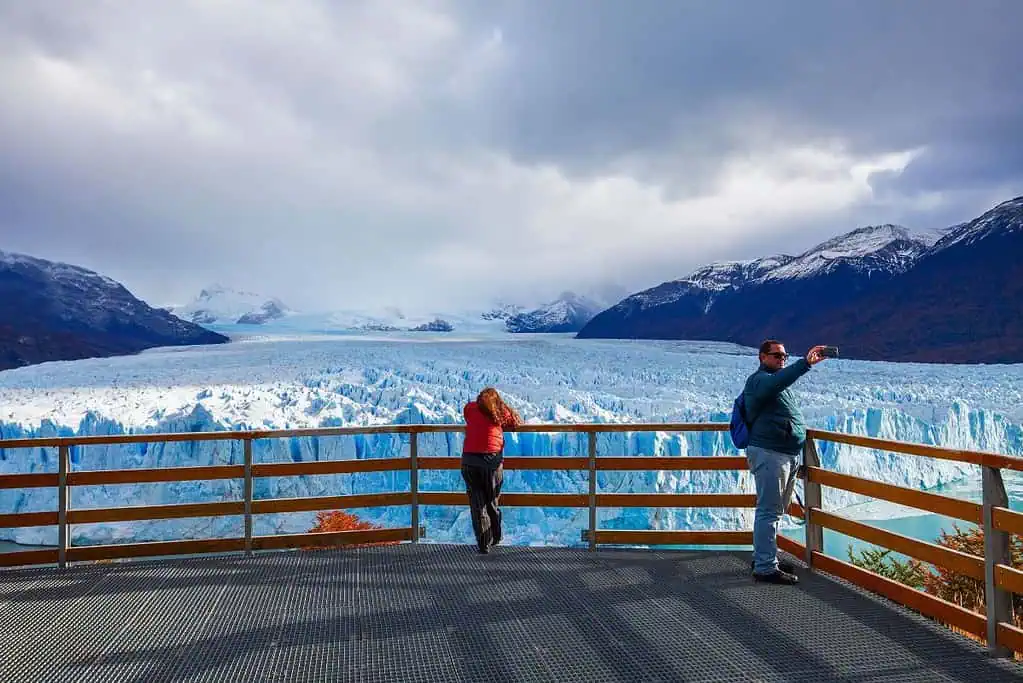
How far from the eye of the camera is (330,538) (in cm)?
547

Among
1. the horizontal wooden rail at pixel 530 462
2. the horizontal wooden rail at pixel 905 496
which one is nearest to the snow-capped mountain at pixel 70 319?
the horizontal wooden rail at pixel 530 462

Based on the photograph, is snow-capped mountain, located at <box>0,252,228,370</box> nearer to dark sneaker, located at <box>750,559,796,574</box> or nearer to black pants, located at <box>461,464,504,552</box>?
black pants, located at <box>461,464,504,552</box>

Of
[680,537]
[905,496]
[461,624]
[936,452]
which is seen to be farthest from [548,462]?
[936,452]

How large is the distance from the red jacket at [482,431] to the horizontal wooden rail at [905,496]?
6.69 ft

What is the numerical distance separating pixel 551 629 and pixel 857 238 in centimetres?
9174

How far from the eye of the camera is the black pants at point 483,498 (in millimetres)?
5195

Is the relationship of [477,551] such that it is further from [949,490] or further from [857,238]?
[857,238]

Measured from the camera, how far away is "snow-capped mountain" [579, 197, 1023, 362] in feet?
201

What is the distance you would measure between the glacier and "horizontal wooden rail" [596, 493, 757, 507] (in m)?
9.83

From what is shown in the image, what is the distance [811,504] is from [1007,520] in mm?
1652

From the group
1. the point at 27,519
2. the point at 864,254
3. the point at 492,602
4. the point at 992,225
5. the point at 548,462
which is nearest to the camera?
the point at 492,602

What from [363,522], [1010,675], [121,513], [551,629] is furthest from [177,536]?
[1010,675]

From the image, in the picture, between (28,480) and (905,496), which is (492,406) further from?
(28,480)

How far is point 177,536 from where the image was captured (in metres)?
19.5
